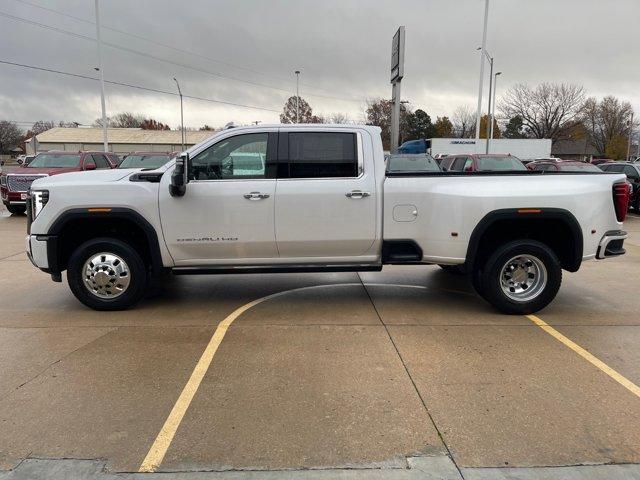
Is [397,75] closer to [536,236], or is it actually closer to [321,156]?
[536,236]

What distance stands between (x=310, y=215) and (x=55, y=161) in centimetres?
1401

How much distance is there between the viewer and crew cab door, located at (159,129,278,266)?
212 inches

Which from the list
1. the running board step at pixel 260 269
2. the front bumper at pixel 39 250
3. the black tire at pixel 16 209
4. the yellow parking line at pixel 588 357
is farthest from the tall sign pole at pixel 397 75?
the front bumper at pixel 39 250

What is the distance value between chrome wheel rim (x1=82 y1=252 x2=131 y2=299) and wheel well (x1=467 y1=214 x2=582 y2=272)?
383 cm

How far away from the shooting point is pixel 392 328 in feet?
17.1

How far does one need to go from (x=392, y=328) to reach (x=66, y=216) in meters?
3.65

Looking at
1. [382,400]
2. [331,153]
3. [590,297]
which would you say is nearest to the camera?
[382,400]

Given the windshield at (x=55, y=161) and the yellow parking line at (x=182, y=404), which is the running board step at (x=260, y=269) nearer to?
the yellow parking line at (x=182, y=404)

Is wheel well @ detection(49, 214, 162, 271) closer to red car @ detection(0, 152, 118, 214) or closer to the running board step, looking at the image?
the running board step

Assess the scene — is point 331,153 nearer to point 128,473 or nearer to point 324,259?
point 324,259

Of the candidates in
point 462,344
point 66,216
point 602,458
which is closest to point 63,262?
point 66,216

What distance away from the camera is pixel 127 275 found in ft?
18.5

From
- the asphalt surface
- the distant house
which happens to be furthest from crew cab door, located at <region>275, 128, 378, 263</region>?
the distant house

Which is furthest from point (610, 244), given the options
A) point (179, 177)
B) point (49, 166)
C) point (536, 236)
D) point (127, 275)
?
point (49, 166)
